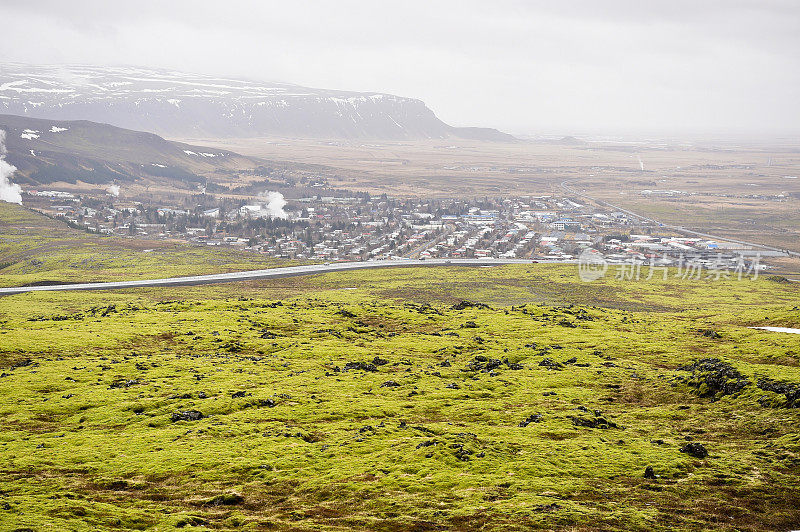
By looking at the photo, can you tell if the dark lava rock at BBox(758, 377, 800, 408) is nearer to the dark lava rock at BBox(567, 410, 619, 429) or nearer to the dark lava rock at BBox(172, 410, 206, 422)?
the dark lava rock at BBox(567, 410, 619, 429)

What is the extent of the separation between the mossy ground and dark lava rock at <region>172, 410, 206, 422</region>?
24.5 inches

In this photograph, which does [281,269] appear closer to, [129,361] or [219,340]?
[219,340]

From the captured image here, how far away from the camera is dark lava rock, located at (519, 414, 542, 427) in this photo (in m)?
43.3

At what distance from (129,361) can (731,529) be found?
50471 millimetres

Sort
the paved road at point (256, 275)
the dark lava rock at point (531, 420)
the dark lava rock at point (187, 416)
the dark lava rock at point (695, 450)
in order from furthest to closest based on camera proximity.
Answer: the paved road at point (256, 275) < the dark lava rock at point (187, 416) < the dark lava rock at point (531, 420) < the dark lava rock at point (695, 450)

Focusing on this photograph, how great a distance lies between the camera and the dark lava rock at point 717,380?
157ft

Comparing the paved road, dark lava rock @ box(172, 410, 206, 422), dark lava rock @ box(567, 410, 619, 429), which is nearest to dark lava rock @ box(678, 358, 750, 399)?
dark lava rock @ box(567, 410, 619, 429)

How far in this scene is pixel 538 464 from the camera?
1399 inches

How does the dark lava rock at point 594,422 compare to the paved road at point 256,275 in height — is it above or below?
above

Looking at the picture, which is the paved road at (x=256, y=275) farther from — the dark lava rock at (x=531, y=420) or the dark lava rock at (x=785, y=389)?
the dark lava rock at (x=785, y=389)

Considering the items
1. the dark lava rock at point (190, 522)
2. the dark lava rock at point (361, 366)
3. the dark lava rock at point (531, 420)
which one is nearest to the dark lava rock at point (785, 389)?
the dark lava rock at point (531, 420)

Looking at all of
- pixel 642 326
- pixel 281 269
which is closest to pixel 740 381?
pixel 642 326

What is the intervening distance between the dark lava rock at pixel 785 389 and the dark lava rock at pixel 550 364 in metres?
16.8

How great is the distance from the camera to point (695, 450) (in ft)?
121
